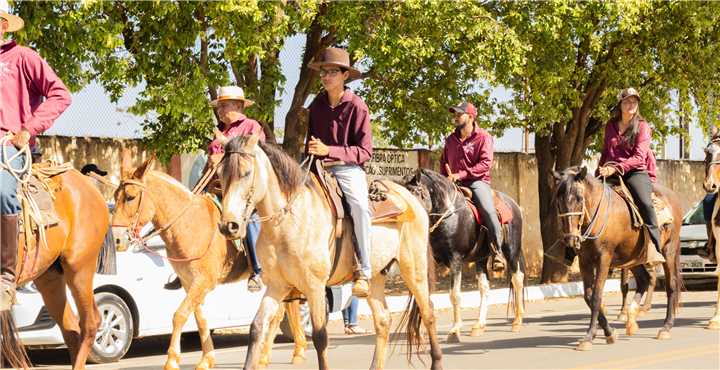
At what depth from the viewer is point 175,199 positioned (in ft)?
39.2

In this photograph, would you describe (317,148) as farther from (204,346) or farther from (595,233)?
(595,233)

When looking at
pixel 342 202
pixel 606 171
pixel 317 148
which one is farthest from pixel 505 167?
pixel 317 148

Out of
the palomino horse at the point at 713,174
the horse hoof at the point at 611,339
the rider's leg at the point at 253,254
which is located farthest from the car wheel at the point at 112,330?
the palomino horse at the point at 713,174

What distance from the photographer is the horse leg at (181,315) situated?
1148 cm

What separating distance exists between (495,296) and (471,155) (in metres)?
6.01

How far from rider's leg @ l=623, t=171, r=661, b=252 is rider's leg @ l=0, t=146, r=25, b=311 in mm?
8115

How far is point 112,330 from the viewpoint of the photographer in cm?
1312

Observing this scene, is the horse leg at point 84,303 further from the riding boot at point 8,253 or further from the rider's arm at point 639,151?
the rider's arm at point 639,151

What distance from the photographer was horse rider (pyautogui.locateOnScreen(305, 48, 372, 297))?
389 inches

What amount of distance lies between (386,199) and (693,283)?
1474 cm

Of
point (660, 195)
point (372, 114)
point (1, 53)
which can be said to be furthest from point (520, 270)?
point (1, 53)

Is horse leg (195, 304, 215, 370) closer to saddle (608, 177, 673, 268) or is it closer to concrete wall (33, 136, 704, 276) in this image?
saddle (608, 177, 673, 268)

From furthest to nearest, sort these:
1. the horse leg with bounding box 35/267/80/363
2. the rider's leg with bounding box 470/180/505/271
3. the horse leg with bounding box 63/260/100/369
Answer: the rider's leg with bounding box 470/180/505/271 → the horse leg with bounding box 35/267/80/363 → the horse leg with bounding box 63/260/100/369

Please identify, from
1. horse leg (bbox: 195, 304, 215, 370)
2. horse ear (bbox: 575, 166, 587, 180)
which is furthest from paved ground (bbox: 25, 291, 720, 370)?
horse ear (bbox: 575, 166, 587, 180)
